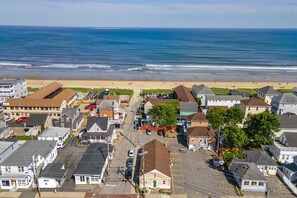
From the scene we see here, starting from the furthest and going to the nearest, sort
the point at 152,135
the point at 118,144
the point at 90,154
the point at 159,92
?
the point at 159,92 → the point at 152,135 → the point at 118,144 → the point at 90,154

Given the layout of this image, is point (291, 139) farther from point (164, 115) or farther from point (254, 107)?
point (164, 115)

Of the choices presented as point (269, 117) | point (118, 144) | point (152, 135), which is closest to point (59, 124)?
point (118, 144)

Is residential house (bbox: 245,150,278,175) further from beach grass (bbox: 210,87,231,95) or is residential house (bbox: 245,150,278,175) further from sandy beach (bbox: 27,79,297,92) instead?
sandy beach (bbox: 27,79,297,92)

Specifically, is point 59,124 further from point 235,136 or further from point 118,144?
point 235,136

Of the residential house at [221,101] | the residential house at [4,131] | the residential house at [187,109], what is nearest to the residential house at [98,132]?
the residential house at [4,131]

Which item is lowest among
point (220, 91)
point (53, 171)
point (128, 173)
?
point (128, 173)

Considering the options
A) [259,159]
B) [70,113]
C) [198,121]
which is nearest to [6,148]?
[70,113]

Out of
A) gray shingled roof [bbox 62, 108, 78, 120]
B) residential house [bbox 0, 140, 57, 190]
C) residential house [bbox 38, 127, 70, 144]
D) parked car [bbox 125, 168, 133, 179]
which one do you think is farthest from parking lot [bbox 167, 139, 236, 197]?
gray shingled roof [bbox 62, 108, 78, 120]
